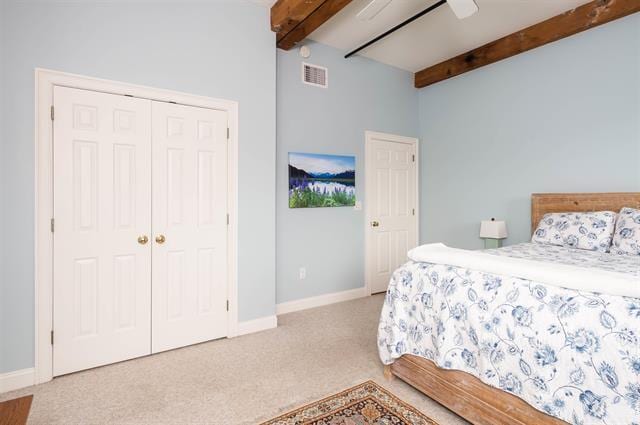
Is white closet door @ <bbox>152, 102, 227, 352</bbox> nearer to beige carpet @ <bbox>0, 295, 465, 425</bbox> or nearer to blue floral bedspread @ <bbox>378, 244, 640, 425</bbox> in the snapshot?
beige carpet @ <bbox>0, 295, 465, 425</bbox>

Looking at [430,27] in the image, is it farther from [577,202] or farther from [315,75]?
[577,202]

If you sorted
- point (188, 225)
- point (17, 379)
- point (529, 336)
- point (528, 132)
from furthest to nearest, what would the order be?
1. point (528, 132)
2. point (188, 225)
3. point (17, 379)
4. point (529, 336)

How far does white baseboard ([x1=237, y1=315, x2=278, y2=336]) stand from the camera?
3.01 metres

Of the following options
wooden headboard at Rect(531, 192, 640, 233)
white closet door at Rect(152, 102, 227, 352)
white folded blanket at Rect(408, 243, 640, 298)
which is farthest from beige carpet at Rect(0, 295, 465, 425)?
wooden headboard at Rect(531, 192, 640, 233)

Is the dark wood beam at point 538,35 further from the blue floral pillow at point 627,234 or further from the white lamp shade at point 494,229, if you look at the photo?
the white lamp shade at point 494,229

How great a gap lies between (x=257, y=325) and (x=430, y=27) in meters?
3.39

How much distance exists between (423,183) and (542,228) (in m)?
1.81

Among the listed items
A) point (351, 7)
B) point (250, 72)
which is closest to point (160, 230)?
point (250, 72)

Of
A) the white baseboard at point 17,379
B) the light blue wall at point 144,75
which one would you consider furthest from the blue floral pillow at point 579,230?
the white baseboard at point 17,379

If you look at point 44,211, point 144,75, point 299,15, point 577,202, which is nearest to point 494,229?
point 577,202

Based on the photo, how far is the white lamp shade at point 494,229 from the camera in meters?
3.63

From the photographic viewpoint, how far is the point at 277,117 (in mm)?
3500

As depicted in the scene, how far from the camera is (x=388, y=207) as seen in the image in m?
4.38

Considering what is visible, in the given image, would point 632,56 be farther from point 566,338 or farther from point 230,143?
point 230,143
